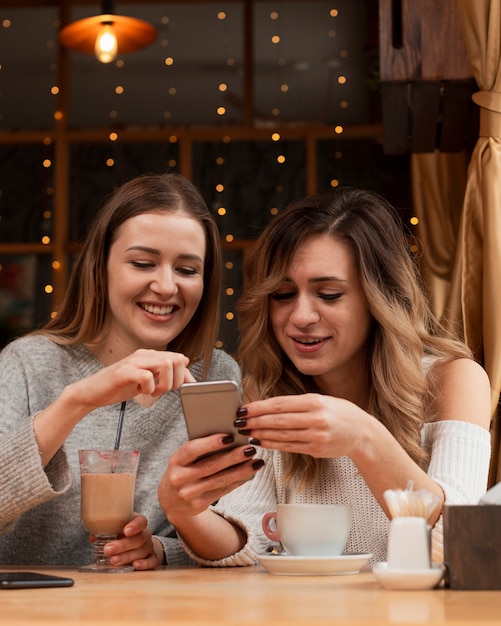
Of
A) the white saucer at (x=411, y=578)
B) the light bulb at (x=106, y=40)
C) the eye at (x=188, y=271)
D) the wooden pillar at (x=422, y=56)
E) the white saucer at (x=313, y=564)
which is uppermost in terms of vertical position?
the light bulb at (x=106, y=40)

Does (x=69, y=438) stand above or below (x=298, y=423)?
below

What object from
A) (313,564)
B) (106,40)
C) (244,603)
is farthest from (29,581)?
(106,40)

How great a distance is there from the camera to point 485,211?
2.71 m

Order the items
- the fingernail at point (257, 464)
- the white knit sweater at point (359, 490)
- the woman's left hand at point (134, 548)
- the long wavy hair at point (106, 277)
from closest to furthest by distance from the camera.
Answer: the fingernail at point (257, 464), the woman's left hand at point (134, 548), the white knit sweater at point (359, 490), the long wavy hair at point (106, 277)

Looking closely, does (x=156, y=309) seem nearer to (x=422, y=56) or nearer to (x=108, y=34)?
(x=422, y=56)

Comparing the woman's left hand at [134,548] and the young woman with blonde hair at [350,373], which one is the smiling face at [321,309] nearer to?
the young woman with blonde hair at [350,373]

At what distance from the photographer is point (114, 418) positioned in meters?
2.39

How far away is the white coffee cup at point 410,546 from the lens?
1390 millimetres

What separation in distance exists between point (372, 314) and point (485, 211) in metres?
0.67

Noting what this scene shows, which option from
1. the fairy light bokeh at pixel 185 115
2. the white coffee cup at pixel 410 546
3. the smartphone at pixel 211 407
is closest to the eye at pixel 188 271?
the smartphone at pixel 211 407

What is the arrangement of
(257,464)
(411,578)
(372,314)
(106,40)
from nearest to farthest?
(411,578) → (257,464) → (372,314) → (106,40)

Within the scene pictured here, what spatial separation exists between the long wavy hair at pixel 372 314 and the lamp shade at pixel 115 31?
2632mm

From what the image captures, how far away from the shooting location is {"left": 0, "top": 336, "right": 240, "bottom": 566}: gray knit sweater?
7.41 ft

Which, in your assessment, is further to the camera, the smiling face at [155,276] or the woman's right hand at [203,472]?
the smiling face at [155,276]
